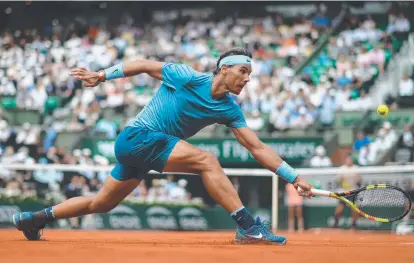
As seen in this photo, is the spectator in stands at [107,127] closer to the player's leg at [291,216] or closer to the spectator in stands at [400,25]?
the player's leg at [291,216]

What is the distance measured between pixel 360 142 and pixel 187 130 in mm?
9736

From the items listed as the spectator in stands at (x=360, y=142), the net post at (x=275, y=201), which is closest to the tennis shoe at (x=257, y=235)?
the net post at (x=275, y=201)

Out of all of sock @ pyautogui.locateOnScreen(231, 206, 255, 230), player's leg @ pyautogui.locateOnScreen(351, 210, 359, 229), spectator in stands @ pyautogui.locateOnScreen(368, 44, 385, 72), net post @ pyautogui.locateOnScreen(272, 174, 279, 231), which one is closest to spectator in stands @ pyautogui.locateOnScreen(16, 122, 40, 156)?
net post @ pyautogui.locateOnScreen(272, 174, 279, 231)

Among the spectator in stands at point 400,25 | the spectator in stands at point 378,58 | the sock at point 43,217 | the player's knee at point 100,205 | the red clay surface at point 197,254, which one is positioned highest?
the spectator in stands at point 400,25

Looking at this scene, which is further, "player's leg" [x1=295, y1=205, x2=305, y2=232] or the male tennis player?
"player's leg" [x1=295, y1=205, x2=305, y2=232]

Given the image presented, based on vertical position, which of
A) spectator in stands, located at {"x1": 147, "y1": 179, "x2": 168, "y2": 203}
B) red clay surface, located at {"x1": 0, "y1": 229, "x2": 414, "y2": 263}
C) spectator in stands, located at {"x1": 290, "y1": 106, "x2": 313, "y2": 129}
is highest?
spectator in stands, located at {"x1": 290, "y1": 106, "x2": 313, "y2": 129}

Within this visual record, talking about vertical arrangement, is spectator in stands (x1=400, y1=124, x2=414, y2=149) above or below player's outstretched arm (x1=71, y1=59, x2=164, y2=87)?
below

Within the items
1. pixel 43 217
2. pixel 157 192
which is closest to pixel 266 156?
pixel 43 217

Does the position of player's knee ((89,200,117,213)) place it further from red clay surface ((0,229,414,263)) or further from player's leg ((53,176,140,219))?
red clay surface ((0,229,414,263))

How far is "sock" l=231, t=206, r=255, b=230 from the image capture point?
8112 millimetres

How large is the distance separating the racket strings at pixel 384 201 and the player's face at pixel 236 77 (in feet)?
5.66

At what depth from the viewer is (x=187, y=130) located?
8406 mm

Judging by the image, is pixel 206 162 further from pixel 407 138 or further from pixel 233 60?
pixel 407 138

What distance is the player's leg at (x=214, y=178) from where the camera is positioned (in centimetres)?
804
